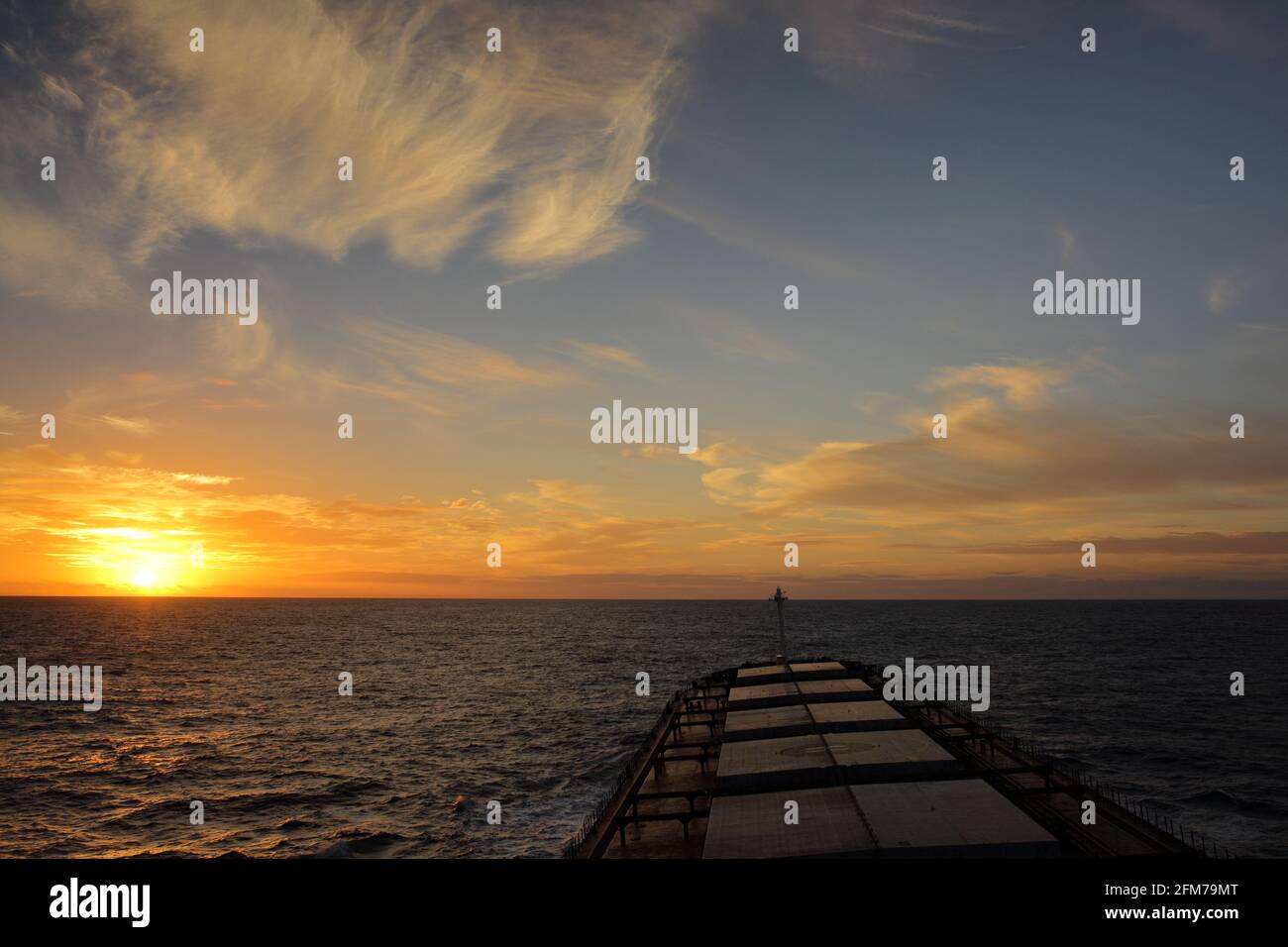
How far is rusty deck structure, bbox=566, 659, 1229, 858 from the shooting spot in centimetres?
2636

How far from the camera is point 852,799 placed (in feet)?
101

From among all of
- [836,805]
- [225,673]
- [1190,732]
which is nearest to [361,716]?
[225,673]

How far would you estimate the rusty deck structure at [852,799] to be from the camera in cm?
2636

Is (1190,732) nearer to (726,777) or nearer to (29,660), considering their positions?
(726,777)
